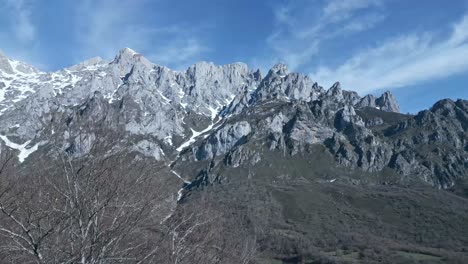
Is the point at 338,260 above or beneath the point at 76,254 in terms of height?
beneath

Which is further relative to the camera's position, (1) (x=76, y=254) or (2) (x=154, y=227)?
(2) (x=154, y=227)

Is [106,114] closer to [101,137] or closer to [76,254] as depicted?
[101,137]

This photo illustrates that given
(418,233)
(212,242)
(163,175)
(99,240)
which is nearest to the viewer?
(99,240)

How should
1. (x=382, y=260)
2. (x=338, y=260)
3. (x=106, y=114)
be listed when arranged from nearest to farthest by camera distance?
(x=106, y=114) → (x=338, y=260) → (x=382, y=260)

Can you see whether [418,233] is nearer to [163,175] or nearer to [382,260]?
[382,260]

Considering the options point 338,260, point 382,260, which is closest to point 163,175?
point 338,260

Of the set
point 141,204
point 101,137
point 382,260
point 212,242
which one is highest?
point 101,137

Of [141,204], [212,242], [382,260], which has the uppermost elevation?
[141,204]

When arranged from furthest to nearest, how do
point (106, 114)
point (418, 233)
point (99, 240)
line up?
point (418, 233), point (106, 114), point (99, 240)

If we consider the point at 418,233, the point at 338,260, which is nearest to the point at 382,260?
the point at 338,260
